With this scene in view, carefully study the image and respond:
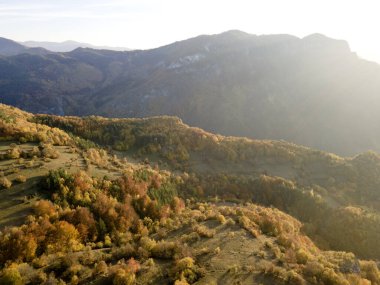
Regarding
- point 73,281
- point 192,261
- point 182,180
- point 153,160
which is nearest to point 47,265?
point 73,281

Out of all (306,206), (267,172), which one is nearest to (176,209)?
(306,206)

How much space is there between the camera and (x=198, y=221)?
40938 mm

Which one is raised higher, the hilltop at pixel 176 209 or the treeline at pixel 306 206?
the hilltop at pixel 176 209

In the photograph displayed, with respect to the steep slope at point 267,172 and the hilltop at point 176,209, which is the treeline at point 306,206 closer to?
the steep slope at point 267,172

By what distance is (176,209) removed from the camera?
48906 millimetres

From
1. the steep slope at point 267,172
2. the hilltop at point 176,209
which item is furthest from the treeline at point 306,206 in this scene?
the hilltop at point 176,209

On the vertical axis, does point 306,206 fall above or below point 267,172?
below

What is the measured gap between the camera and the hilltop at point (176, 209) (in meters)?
27.2

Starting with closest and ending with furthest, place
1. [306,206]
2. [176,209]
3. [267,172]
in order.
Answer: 1. [176,209]
2. [306,206]
3. [267,172]

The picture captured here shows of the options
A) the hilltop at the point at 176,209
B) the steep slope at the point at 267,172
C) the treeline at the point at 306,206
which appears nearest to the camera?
the hilltop at the point at 176,209

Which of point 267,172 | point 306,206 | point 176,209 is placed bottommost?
point 306,206

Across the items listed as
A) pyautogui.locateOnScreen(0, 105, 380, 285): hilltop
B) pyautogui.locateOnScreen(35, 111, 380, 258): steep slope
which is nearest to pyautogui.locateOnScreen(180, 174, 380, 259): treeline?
pyautogui.locateOnScreen(35, 111, 380, 258): steep slope

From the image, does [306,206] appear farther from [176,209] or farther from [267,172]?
[176,209]

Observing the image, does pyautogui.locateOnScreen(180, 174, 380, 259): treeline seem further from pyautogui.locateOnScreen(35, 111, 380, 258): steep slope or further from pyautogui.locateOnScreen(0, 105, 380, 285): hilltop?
pyautogui.locateOnScreen(0, 105, 380, 285): hilltop
